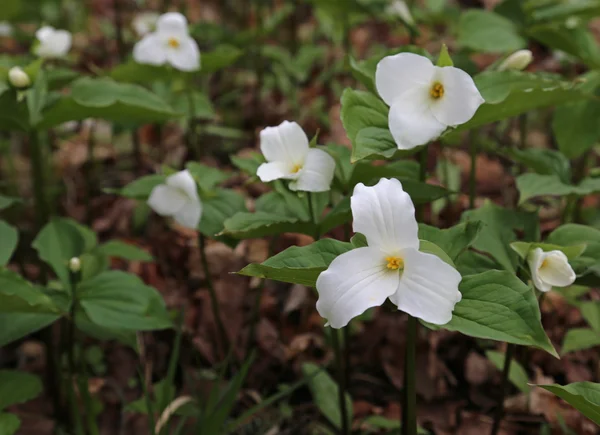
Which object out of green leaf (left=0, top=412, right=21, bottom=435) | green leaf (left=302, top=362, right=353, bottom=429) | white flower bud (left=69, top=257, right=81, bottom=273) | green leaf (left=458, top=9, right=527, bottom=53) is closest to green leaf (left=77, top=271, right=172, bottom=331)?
white flower bud (left=69, top=257, right=81, bottom=273)

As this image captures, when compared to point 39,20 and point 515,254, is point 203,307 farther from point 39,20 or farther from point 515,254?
point 39,20

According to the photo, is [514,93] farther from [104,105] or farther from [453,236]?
[104,105]

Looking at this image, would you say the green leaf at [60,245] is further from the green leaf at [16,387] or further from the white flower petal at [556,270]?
the white flower petal at [556,270]

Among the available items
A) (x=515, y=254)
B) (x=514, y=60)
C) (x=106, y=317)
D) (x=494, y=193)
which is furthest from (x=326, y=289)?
(x=494, y=193)

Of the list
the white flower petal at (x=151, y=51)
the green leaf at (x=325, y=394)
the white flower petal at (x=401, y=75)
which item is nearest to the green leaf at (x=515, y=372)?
the green leaf at (x=325, y=394)

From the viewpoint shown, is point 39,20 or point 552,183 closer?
point 552,183
